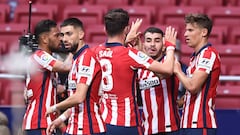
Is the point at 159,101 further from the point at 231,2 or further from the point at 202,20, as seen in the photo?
the point at 231,2

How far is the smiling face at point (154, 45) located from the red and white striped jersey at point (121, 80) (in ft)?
3.02

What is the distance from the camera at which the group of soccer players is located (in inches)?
340

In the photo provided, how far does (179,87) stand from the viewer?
1049 centimetres

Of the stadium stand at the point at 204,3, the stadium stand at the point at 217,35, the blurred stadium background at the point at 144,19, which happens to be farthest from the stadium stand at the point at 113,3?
the stadium stand at the point at 217,35

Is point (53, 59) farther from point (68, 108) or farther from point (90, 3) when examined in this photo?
point (90, 3)

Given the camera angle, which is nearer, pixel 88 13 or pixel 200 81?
pixel 200 81

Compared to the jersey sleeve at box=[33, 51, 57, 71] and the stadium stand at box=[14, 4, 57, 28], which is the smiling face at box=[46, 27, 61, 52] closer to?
the jersey sleeve at box=[33, 51, 57, 71]

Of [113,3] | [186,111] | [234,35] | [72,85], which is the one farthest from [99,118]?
[113,3]

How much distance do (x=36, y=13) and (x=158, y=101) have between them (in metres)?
5.20

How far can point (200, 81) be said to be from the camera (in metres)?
8.85

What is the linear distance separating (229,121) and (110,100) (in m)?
3.03

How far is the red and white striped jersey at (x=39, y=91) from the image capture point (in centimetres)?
946

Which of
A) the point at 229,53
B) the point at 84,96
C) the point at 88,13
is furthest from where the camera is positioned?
the point at 88,13

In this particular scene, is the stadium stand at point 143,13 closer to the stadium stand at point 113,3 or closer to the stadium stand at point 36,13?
the stadium stand at point 113,3
